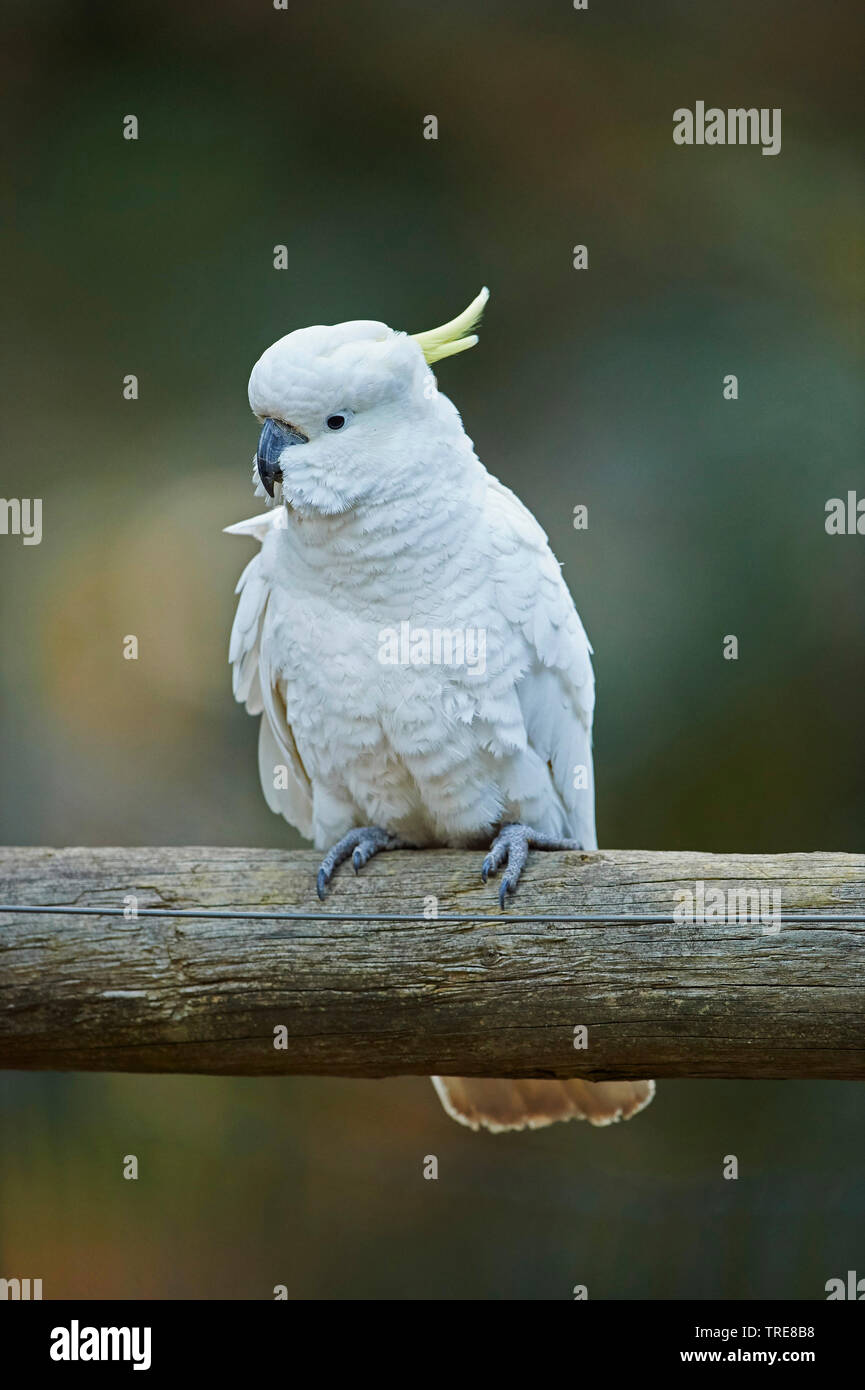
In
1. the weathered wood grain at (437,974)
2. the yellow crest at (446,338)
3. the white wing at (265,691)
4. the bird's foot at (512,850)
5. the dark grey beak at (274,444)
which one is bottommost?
the weathered wood grain at (437,974)

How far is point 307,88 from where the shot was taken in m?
2.65

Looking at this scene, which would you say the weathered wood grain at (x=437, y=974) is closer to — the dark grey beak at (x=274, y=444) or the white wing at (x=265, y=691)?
the white wing at (x=265, y=691)

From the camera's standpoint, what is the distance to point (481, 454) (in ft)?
8.93

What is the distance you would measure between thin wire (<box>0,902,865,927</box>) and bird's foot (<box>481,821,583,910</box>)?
Answer: 0.14ft

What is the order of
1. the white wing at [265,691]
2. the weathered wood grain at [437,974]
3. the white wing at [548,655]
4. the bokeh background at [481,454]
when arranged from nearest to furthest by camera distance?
the weathered wood grain at [437,974]
the white wing at [548,655]
the white wing at [265,691]
the bokeh background at [481,454]

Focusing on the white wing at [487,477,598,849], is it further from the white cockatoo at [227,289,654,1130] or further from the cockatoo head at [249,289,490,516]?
the cockatoo head at [249,289,490,516]

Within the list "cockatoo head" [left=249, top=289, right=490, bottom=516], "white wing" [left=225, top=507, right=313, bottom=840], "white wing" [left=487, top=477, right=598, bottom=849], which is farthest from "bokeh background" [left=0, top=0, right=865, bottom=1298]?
"cockatoo head" [left=249, top=289, right=490, bottom=516]

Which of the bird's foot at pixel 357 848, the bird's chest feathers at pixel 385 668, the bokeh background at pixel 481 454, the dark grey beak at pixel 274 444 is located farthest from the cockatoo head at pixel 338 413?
the bokeh background at pixel 481 454

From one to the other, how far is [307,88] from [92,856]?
2.02 meters

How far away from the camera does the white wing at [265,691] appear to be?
1.72 m

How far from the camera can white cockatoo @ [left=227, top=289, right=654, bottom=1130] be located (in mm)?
1445

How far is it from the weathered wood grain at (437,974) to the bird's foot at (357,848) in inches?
1.0

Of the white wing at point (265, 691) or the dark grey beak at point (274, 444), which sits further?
the white wing at point (265, 691)

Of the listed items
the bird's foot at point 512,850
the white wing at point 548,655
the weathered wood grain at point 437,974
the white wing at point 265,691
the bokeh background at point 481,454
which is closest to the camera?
the weathered wood grain at point 437,974
